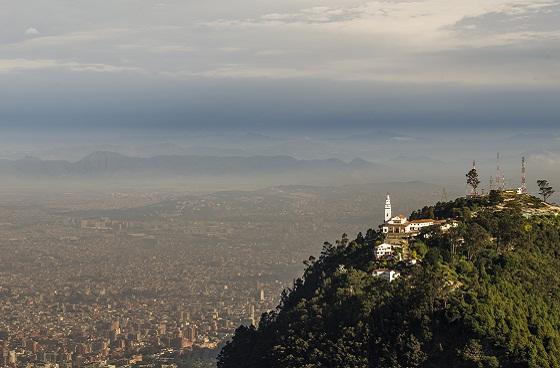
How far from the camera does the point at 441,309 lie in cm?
4669

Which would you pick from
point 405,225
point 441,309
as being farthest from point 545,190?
point 441,309

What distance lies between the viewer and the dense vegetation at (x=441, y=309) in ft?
147

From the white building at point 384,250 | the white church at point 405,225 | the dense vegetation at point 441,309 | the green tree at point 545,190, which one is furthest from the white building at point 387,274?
the green tree at point 545,190

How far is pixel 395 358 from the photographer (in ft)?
149

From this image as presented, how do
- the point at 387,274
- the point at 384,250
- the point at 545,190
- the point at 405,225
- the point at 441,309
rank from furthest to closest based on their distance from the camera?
the point at 545,190, the point at 405,225, the point at 384,250, the point at 387,274, the point at 441,309

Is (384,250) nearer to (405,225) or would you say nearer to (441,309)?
(405,225)

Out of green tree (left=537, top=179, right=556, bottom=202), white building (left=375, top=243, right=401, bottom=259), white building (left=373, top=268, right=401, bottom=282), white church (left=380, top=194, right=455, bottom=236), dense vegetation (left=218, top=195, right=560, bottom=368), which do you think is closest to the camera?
dense vegetation (left=218, top=195, right=560, bottom=368)

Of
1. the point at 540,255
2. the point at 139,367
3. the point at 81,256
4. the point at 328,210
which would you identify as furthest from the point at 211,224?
the point at 540,255

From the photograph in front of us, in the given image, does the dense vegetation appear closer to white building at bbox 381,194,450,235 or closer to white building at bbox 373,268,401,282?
white building at bbox 373,268,401,282

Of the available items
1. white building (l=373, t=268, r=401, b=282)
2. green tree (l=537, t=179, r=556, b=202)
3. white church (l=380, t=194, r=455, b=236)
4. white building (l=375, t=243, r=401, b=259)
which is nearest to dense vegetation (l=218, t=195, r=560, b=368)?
white building (l=373, t=268, r=401, b=282)

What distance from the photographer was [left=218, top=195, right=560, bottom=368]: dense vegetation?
44.7 meters

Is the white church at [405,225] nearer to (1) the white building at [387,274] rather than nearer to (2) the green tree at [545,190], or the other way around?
(1) the white building at [387,274]

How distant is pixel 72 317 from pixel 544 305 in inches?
2439

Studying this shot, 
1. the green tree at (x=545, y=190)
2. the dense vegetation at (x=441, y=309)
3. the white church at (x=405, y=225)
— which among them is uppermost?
the green tree at (x=545, y=190)
